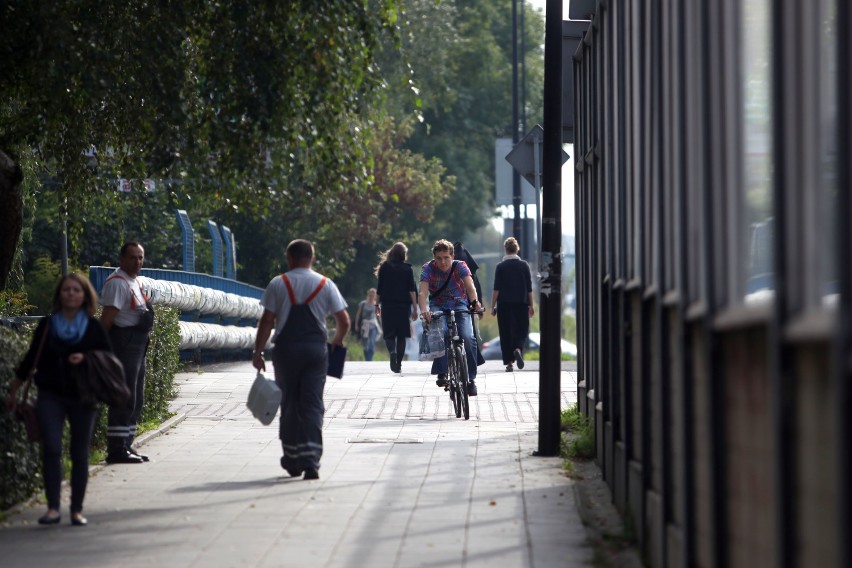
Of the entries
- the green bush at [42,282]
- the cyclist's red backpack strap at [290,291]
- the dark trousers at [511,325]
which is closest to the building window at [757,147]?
the cyclist's red backpack strap at [290,291]

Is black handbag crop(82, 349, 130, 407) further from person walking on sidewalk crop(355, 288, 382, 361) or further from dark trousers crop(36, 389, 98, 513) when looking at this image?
person walking on sidewalk crop(355, 288, 382, 361)

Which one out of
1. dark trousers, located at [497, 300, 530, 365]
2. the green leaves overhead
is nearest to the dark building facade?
the green leaves overhead

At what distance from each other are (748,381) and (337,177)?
22.6ft

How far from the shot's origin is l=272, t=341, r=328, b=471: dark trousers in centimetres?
1069

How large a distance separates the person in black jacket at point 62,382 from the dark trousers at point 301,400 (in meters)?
2.22

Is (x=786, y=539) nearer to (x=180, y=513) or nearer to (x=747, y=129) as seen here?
(x=747, y=129)

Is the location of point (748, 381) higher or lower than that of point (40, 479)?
higher

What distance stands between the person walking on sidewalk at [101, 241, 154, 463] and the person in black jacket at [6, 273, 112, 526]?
224cm

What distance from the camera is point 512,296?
21297 millimetres

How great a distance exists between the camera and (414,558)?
7.48m

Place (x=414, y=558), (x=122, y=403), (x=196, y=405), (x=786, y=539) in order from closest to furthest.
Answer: (x=786, y=539)
(x=414, y=558)
(x=122, y=403)
(x=196, y=405)

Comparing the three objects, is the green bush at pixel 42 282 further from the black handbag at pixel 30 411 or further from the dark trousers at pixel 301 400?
the black handbag at pixel 30 411

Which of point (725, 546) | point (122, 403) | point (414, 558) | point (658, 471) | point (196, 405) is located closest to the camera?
point (725, 546)

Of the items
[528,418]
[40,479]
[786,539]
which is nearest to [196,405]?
[528,418]
